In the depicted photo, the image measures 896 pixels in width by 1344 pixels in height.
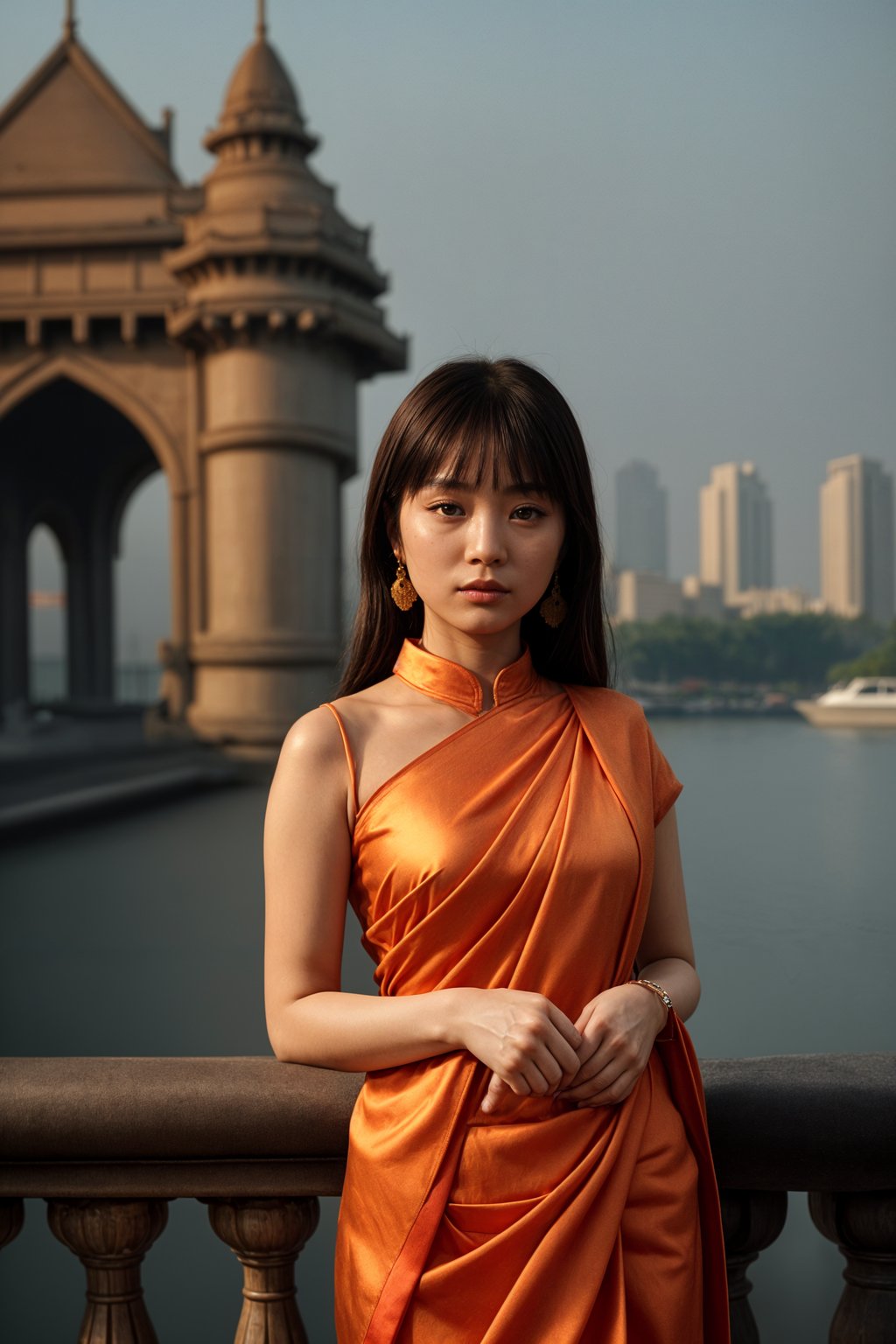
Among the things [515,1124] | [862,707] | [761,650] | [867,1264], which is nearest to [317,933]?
[515,1124]

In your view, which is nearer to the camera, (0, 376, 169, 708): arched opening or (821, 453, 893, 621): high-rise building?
(821, 453, 893, 621): high-rise building

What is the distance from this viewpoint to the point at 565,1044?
1.07 m

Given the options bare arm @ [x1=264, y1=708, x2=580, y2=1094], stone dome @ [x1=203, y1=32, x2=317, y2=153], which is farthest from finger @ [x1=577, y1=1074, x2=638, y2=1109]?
stone dome @ [x1=203, y1=32, x2=317, y2=153]

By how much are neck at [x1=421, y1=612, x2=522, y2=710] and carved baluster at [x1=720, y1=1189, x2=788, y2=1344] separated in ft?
2.13

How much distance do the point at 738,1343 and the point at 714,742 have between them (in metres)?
8.56

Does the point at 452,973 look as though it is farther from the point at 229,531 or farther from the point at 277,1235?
the point at 229,531

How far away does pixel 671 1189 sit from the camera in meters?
1.18

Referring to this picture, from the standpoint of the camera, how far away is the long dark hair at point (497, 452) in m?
1.23

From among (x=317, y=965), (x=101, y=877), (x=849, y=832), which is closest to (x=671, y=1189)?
(x=317, y=965)

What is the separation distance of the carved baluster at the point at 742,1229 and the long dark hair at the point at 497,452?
24.8 inches

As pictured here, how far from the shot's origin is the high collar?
1.31 meters

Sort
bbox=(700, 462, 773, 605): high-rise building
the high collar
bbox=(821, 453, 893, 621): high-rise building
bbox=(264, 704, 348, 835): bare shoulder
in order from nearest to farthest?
bbox=(264, 704, 348, 835): bare shoulder < the high collar < bbox=(821, 453, 893, 621): high-rise building < bbox=(700, 462, 773, 605): high-rise building

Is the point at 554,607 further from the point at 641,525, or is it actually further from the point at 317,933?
the point at 641,525

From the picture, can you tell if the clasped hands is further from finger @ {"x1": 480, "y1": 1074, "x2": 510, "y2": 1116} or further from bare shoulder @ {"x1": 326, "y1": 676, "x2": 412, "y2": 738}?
bare shoulder @ {"x1": 326, "y1": 676, "x2": 412, "y2": 738}
